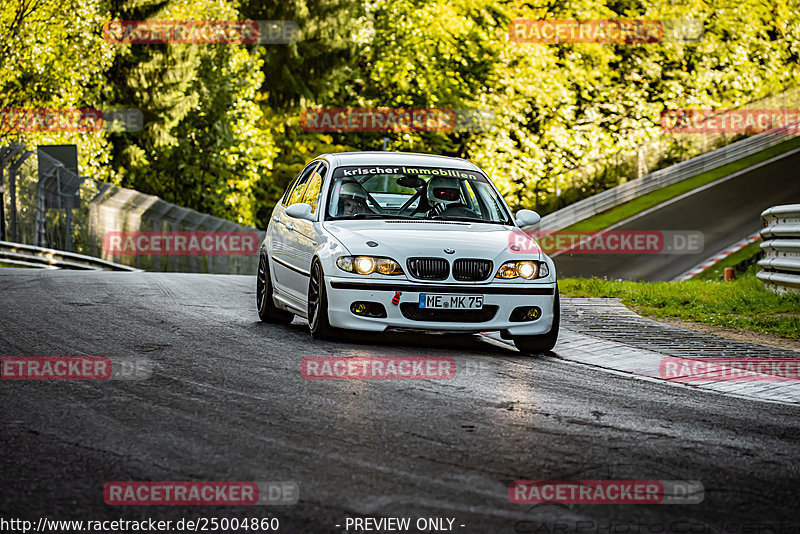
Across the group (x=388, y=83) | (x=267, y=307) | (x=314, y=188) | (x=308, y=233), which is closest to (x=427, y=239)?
(x=308, y=233)

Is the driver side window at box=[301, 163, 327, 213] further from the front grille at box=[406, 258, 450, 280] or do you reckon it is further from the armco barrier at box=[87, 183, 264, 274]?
the armco barrier at box=[87, 183, 264, 274]

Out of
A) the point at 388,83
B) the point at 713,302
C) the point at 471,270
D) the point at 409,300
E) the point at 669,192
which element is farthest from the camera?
the point at 388,83

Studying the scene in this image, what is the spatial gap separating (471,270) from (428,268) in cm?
36

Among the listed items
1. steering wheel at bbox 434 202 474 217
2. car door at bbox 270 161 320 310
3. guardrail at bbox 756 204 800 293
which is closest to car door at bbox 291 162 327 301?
car door at bbox 270 161 320 310

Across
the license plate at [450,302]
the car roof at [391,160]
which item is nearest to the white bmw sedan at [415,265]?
the license plate at [450,302]

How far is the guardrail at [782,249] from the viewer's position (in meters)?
13.9

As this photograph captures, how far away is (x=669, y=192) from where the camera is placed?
45062 mm

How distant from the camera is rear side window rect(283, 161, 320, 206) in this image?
12.3 metres

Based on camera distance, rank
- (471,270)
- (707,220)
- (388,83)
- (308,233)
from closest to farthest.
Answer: (471,270)
(308,233)
(707,220)
(388,83)

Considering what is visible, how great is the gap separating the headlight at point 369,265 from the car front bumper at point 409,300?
0.10 metres

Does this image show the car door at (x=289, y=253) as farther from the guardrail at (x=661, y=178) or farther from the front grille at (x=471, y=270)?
the guardrail at (x=661, y=178)

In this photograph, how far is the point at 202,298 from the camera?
14203 millimetres

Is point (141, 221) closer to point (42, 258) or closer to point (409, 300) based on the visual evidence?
point (42, 258)

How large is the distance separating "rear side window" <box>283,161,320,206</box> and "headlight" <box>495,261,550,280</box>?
3.03 meters
